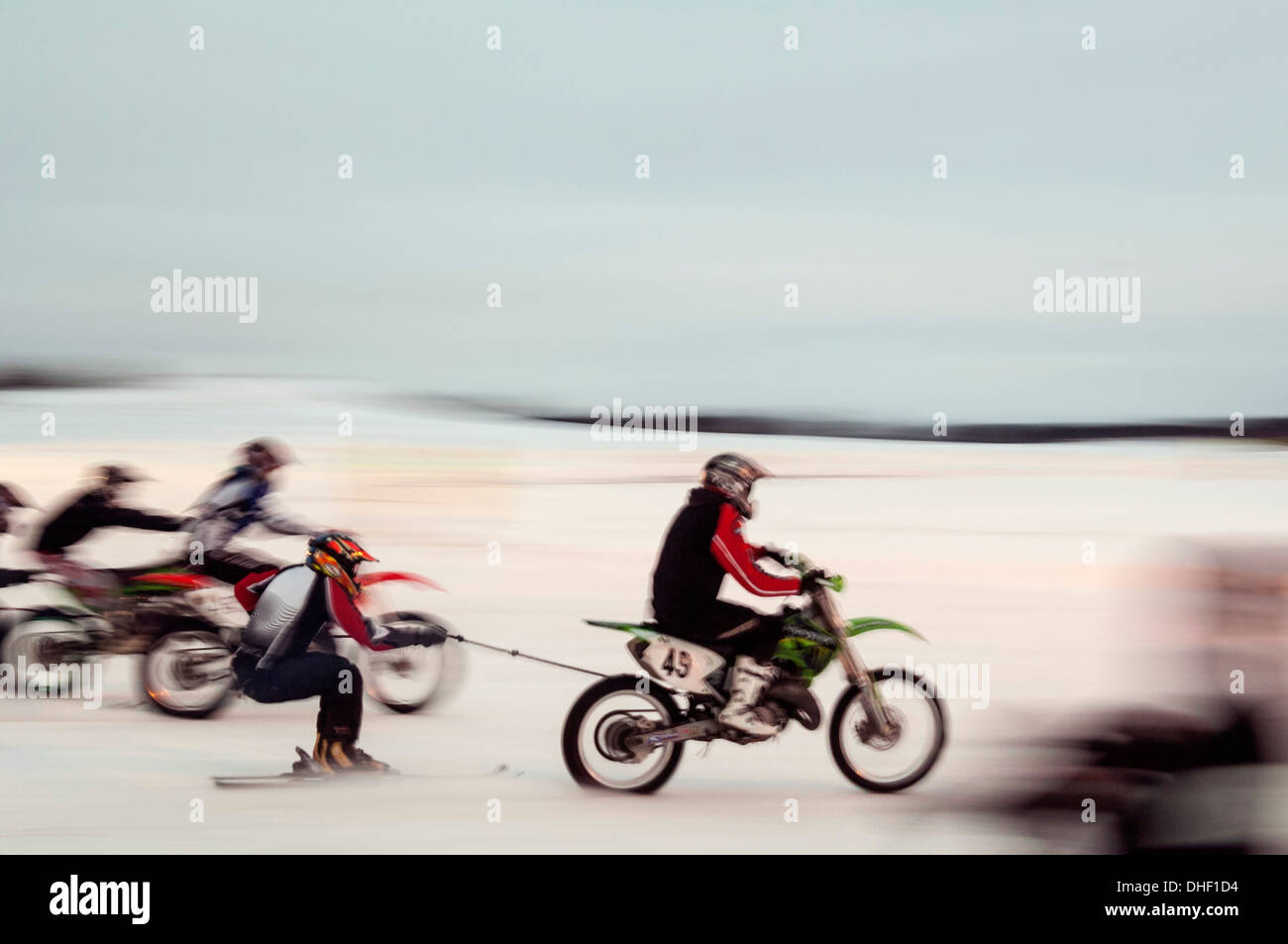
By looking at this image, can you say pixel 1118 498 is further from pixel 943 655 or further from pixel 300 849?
pixel 300 849

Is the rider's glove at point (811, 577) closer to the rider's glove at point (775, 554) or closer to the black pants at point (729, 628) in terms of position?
the rider's glove at point (775, 554)

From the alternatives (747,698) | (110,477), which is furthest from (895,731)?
(110,477)

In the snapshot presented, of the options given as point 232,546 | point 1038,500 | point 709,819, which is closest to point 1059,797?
point 709,819

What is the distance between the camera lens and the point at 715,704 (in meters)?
6.69

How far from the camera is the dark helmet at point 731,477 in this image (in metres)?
6.65

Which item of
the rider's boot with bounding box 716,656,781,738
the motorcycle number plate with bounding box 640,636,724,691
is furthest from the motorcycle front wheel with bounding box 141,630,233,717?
the rider's boot with bounding box 716,656,781,738

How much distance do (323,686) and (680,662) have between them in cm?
163

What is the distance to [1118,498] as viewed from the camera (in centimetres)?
2191

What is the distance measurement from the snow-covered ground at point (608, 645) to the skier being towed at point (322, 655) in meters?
0.21

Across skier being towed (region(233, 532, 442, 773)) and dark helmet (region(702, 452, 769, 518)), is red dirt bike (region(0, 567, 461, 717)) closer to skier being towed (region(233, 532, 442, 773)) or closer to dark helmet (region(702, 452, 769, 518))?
skier being towed (region(233, 532, 442, 773))

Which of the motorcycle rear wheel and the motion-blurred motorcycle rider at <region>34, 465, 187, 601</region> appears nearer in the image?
the motorcycle rear wheel

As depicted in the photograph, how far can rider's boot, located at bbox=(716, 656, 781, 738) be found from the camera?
6637 mm

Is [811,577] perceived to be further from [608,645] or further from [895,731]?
[608,645]

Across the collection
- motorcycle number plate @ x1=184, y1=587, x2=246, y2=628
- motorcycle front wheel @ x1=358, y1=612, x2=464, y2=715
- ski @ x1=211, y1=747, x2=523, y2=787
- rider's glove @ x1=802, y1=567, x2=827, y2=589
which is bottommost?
ski @ x1=211, y1=747, x2=523, y2=787
